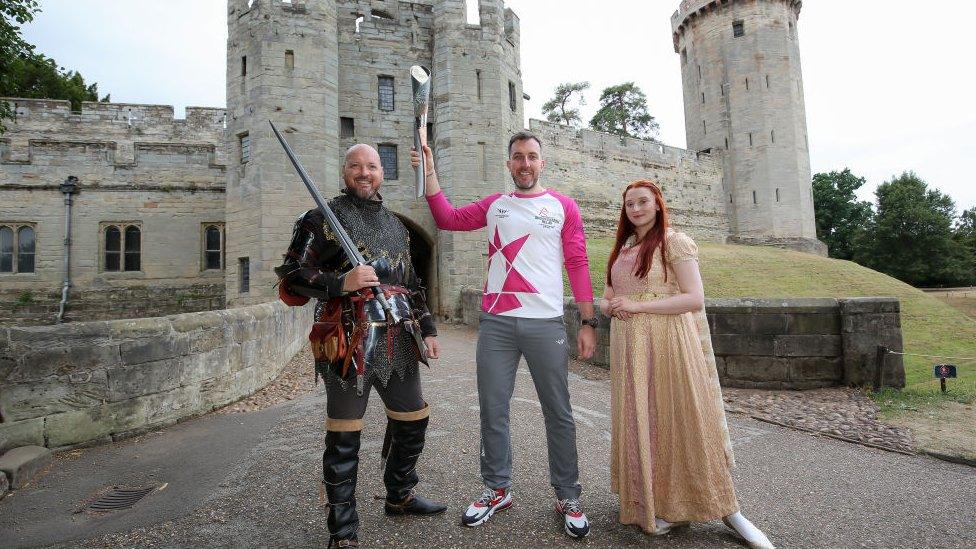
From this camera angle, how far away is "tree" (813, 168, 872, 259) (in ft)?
139

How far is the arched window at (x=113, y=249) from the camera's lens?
664 inches

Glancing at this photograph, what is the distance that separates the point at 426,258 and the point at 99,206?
11.0 metres

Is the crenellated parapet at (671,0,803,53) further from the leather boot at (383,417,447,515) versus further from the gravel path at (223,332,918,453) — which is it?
the leather boot at (383,417,447,515)

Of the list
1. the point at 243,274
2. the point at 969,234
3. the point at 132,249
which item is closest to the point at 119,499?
→ the point at 243,274

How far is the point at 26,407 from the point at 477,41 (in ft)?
47.7

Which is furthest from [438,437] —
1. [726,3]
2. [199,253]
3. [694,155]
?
[726,3]

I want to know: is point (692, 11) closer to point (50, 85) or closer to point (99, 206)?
point (99, 206)

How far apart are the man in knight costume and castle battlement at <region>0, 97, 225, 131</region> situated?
20887mm

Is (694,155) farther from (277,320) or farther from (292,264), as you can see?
(292,264)

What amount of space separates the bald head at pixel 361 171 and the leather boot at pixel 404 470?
122cm

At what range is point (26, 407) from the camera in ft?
13.0

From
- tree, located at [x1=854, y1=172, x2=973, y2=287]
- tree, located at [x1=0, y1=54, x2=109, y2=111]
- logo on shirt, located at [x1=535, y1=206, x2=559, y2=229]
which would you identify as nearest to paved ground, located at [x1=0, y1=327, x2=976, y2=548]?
logo on shirt, located at [x1=535, y1=206, x2=559, y2=229]

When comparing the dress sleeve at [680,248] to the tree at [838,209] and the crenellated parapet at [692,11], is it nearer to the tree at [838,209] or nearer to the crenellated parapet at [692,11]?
the crenellated parapet at [692,11]

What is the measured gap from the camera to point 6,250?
639 inches
